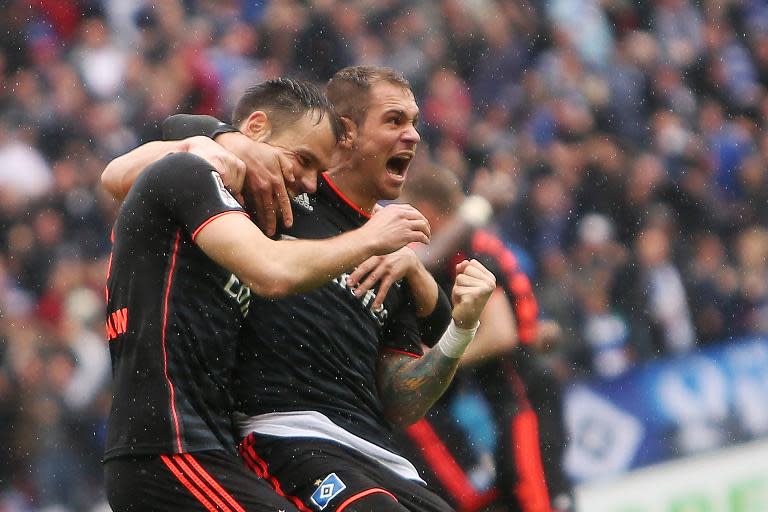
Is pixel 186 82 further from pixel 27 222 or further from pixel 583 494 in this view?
pixel 583 494

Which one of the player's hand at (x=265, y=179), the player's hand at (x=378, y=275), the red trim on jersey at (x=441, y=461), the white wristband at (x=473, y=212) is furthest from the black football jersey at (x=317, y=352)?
the red trim on jersey at (x=441, y=461)

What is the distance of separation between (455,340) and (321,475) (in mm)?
743

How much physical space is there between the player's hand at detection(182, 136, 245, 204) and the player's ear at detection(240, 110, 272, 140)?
254mm

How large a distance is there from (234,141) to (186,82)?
21.3 feet

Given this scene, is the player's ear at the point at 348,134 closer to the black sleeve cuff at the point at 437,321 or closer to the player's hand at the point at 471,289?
the black sleeve cuff at the point at 437,321

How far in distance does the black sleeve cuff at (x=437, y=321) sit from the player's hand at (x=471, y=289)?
1.33ft

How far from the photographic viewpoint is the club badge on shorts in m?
3.61

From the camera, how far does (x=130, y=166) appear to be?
3.78 metres

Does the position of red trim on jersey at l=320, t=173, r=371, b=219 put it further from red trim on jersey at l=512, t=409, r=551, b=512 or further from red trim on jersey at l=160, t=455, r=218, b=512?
red trim on jersey at l=512, t=409, r=551, b=512

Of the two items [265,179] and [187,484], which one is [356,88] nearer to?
[265,179]

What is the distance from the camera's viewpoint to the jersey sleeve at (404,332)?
4312mm

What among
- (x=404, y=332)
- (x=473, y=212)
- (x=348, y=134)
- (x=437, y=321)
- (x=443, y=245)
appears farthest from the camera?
(x=473, y=212)

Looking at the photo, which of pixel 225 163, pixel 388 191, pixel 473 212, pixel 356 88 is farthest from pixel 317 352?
pixel 473 212

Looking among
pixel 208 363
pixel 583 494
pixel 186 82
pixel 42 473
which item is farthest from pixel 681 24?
pixel 208 363
